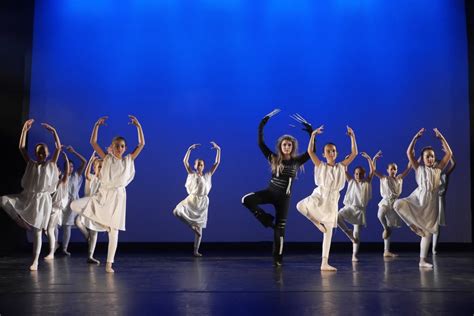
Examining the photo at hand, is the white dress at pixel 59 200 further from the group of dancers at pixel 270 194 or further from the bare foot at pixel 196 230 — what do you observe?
the bare foot at pixel 196 230

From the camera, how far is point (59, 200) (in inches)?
245

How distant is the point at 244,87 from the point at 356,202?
249cm

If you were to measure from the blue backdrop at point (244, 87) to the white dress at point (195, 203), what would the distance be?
2.86 feet

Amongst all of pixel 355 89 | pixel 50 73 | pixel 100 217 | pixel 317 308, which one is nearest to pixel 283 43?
pixel 355 89

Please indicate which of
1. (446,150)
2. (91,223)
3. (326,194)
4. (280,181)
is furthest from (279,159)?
(91,223)

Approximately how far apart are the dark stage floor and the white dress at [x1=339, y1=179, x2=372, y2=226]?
2.93 feet

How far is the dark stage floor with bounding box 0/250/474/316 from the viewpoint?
281cm

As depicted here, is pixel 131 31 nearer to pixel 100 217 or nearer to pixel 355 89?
pixel 355 89

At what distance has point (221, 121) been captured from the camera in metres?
7.75

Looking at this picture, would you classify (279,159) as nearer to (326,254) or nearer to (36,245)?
(326,254)

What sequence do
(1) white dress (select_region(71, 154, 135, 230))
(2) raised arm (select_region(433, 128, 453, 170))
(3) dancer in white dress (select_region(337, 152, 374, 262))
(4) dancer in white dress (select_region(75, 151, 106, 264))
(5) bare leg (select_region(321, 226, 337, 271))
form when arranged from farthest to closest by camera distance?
(3) dancer in white dress (select_region(337, 152, 374, 262)) → (4) dancer in white dress (select_region(75, 151, 106, 264)) → (2) raised arm (select_region(433, 128, 453, 170)) → (5) bare leg (select_region(321, 226, 337, 271)) → (1) white dress (select_region(71, 154, 135, 230))

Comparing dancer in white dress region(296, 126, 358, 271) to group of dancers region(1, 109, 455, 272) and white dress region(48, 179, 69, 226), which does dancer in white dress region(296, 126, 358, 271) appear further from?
white dress region(48, 179, 69, 226)

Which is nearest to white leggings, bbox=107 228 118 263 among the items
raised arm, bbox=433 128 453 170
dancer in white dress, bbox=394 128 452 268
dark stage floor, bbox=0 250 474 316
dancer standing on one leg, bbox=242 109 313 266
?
dark stage floor, bbox=0 250 474 316

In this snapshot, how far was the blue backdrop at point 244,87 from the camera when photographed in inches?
302
